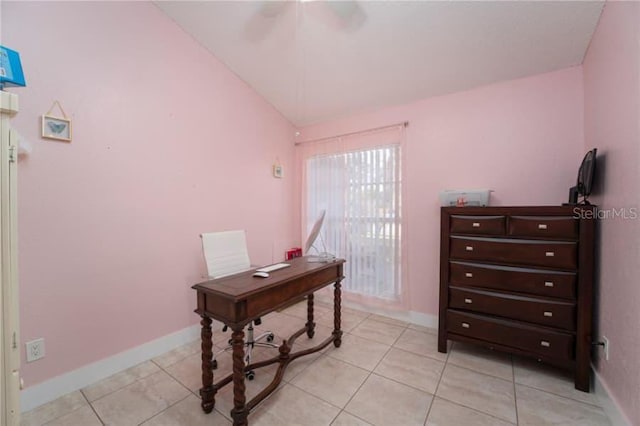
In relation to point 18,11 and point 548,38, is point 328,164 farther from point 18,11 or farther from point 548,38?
point 18,11

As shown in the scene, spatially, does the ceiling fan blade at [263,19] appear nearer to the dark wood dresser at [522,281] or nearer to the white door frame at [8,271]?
the white door frame at [8,271]

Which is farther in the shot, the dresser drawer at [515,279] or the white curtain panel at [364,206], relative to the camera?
the white curtain panel at [364,206]

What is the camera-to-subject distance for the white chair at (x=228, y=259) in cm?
206

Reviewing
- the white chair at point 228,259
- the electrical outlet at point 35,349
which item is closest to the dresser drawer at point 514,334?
the white chair at point 228,259

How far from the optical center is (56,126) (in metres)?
1.70

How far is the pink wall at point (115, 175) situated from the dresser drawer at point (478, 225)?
2.22 m

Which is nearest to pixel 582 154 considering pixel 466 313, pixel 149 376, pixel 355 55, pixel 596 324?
pixel 596 324

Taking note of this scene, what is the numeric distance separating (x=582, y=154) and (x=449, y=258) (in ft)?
4.39

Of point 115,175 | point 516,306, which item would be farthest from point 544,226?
point 115,175

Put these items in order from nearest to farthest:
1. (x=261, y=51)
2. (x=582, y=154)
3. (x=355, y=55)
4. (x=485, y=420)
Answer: (x=485, y=420), (x=582, y=154), (x=355, y=55), (x=261, y=51)

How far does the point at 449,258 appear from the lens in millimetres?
2189

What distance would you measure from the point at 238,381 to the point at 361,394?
849mm

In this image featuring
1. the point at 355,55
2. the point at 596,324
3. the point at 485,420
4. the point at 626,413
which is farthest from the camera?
the point at 355,55

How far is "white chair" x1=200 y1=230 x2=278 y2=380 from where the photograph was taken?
2062mm
